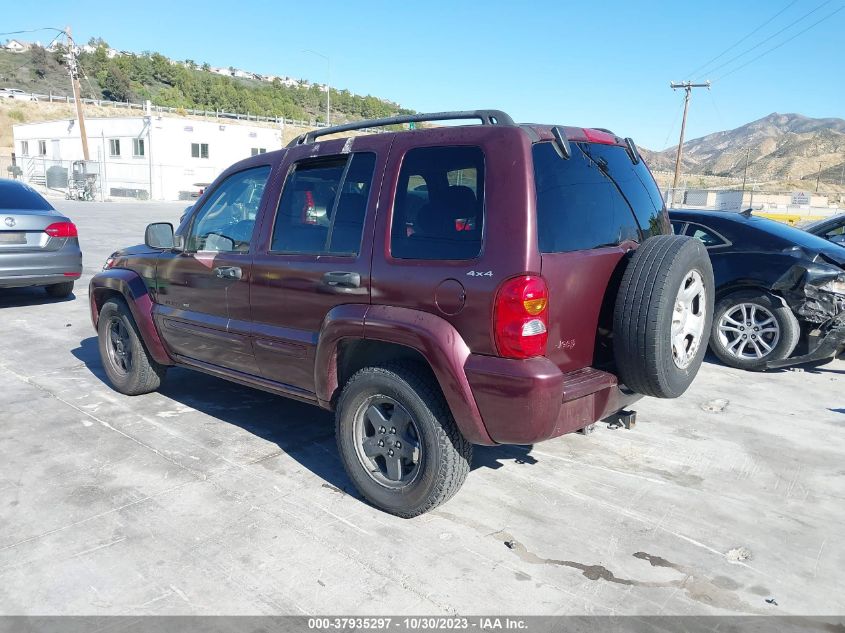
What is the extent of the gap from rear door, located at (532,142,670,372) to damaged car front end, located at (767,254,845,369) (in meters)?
3.18

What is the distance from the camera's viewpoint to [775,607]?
282cm

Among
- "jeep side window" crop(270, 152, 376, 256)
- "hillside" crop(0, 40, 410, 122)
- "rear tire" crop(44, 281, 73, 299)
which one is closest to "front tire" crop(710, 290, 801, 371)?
"jeep side window" crop(270, 152, 376, 256)

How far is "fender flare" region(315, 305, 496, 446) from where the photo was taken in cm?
308

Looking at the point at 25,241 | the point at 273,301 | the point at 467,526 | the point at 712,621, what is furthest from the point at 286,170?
the point at 25,241

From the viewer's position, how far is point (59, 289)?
9.47 metres

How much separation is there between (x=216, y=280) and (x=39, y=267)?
531 centimetres

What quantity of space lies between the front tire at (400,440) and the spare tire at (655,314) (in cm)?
94

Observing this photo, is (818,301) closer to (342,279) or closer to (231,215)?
(342,279)

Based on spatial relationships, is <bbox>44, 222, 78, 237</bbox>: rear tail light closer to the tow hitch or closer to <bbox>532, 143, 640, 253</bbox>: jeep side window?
<bbox>532, 143, 640, 253</bbox>: jeep side window

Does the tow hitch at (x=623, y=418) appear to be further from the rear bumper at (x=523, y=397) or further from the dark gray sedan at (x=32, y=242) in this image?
the dark gray sedan at (x=32, y=242)

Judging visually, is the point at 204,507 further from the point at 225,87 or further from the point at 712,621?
the point at 225,87

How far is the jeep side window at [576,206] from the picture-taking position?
313 centimetres

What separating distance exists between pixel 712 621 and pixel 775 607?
325 millimetres

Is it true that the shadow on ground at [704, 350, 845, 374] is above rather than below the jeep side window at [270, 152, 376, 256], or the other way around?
below
